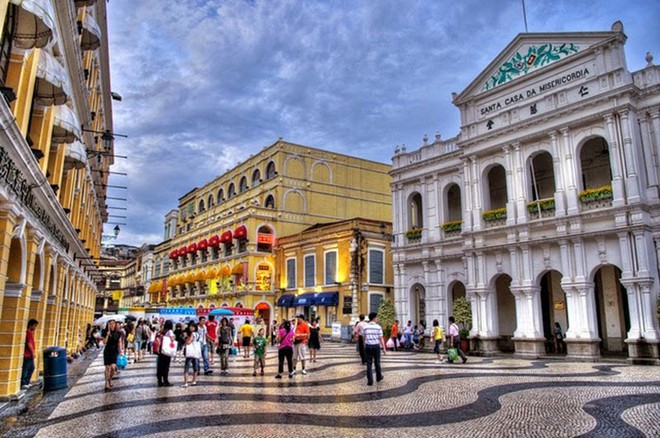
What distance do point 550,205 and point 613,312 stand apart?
564 cm

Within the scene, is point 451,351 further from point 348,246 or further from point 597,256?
point 348,246

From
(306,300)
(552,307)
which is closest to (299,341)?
(552,307)

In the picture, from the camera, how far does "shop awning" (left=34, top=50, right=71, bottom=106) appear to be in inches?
448

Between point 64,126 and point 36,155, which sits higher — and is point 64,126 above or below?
above

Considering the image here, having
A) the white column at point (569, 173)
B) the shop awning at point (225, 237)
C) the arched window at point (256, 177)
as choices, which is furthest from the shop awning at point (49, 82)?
the arched window at point (256, 177)

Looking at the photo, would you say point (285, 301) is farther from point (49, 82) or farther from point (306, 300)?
point (49, 82)

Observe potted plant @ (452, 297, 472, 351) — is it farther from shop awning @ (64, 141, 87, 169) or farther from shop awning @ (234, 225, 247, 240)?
shop awning @ (234, 225, 247, 240)

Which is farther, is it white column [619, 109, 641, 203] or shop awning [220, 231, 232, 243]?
shop awning [220, 231, 232, 243]

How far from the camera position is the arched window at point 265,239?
141 feet

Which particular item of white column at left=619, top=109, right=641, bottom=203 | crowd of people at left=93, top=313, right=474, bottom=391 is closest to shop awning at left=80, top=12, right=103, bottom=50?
crowd of people at left=93, top=313, right=474, bottom=391

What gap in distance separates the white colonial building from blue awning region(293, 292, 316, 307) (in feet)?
33.0

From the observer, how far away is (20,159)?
9773 mm

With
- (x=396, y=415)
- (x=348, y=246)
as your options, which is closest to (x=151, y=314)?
(x=348, y=246)

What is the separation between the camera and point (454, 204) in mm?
29469
